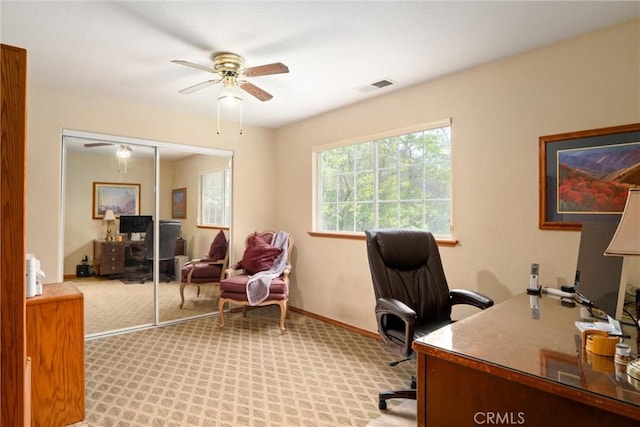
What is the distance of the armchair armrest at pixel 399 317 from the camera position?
191cm

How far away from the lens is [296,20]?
209 cm

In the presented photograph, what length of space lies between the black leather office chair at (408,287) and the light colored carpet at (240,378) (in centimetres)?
36

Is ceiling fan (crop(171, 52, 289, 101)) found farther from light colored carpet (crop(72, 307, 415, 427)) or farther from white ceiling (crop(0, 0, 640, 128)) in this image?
light colored carpet (crop(72, 307, 415, 427))

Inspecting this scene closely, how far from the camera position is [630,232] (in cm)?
123

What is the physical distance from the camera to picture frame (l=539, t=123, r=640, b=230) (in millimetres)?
2068

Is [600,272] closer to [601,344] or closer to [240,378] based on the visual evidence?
[601,344]

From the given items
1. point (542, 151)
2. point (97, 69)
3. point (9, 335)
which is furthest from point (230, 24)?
point (542, 151)

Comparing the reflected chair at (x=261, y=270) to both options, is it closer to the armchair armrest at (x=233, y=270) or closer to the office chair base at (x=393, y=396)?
the armchair armrest at (x=233, y=270)

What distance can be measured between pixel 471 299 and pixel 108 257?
3665mm

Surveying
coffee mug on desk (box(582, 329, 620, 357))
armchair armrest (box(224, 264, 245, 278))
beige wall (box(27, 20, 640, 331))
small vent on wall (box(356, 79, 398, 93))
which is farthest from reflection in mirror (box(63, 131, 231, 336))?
coffee mug on desk (box(582, 329, 620, 357))

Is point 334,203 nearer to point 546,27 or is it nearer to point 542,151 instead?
point 542,151

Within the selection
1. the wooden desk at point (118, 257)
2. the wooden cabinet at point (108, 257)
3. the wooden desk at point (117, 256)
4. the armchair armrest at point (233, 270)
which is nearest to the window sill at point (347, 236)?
the armchair armrest at point (233, 270)

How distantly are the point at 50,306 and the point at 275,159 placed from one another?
3319 mm

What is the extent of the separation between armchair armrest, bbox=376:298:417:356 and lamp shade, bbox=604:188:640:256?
99 cm
